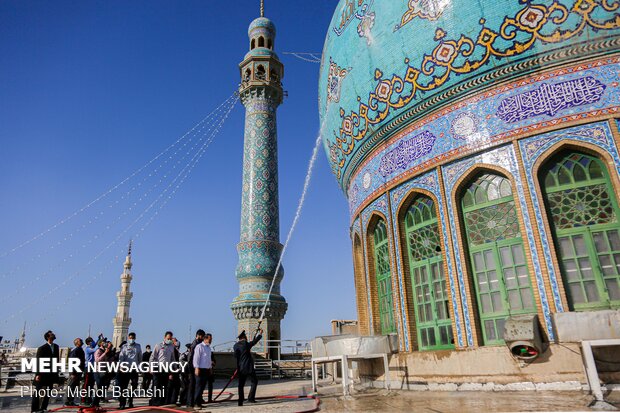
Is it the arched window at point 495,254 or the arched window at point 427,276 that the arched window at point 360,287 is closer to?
the arched window at point 427,276

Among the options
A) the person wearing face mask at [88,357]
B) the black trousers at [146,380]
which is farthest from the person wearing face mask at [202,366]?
the person wearing face mask at [88,357]

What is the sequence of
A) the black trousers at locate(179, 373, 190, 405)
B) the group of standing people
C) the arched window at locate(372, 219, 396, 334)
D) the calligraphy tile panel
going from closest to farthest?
the group of standing people → the calligraphy tile panel → the black trousers at locate(179, 373, 190, 405) → the arched window at locate(372, 219, 396, 334)

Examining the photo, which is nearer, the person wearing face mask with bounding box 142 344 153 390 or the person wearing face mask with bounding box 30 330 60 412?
the person wearing face mask with bounding box 30 330 60 412

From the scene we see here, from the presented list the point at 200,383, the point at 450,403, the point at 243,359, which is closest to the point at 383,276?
the point at 243,359

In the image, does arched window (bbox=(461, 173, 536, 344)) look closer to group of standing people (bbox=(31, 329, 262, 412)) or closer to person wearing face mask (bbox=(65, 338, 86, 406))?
group of standing people (bbox=(31, 329, 262, 412))

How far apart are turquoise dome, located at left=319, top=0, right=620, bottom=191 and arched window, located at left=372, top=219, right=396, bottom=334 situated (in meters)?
1.70

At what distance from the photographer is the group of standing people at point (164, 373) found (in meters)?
5.91

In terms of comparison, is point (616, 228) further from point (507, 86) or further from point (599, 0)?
point (599, 0)

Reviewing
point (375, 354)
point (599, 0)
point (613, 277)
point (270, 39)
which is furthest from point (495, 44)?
point (270, 39)

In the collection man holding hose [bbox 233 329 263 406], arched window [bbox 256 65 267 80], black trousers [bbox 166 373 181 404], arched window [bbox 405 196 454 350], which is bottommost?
black trousers [bbox 166 373 181 404]

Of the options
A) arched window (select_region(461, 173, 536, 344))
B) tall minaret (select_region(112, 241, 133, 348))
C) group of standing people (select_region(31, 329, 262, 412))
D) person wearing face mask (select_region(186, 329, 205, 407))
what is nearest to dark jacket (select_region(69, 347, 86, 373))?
group of standing people (select_region(31, 329, 262, 412))

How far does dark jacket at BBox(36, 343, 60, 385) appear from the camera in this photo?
6.06 metres

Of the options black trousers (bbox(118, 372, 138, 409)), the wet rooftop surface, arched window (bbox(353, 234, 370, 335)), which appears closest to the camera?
the wet rooftop surface

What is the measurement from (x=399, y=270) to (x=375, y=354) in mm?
1579
